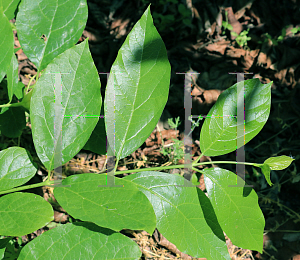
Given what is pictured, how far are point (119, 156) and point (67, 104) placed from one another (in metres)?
0.22

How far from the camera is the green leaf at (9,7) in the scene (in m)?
0.88

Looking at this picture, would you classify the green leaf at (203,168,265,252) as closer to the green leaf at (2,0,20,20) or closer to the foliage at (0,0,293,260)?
the foliage at (0,0,293,260)

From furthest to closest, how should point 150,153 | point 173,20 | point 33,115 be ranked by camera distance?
point 173,20
point 150,153
point 33,115

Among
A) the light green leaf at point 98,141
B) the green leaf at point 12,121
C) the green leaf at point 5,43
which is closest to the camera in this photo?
the green leaf at point 5,43

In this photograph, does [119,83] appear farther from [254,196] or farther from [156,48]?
[254,196]

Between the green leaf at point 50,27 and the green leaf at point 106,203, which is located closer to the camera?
the green leaf at point 106,203

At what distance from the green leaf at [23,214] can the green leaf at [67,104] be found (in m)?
0.11

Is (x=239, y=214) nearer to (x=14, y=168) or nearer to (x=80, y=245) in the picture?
(x=80, y=245)

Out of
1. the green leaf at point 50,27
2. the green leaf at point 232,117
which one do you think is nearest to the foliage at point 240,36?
the green leaf at point 232,117

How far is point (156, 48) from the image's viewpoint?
0.68m

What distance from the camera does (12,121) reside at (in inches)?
42.2

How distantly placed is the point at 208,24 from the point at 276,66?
689 millimetres

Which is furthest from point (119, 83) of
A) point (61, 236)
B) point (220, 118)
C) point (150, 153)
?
point (150, 153)

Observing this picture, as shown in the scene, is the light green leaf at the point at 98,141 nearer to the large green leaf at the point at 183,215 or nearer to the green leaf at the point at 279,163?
the large green leaf at the point at 183,215
